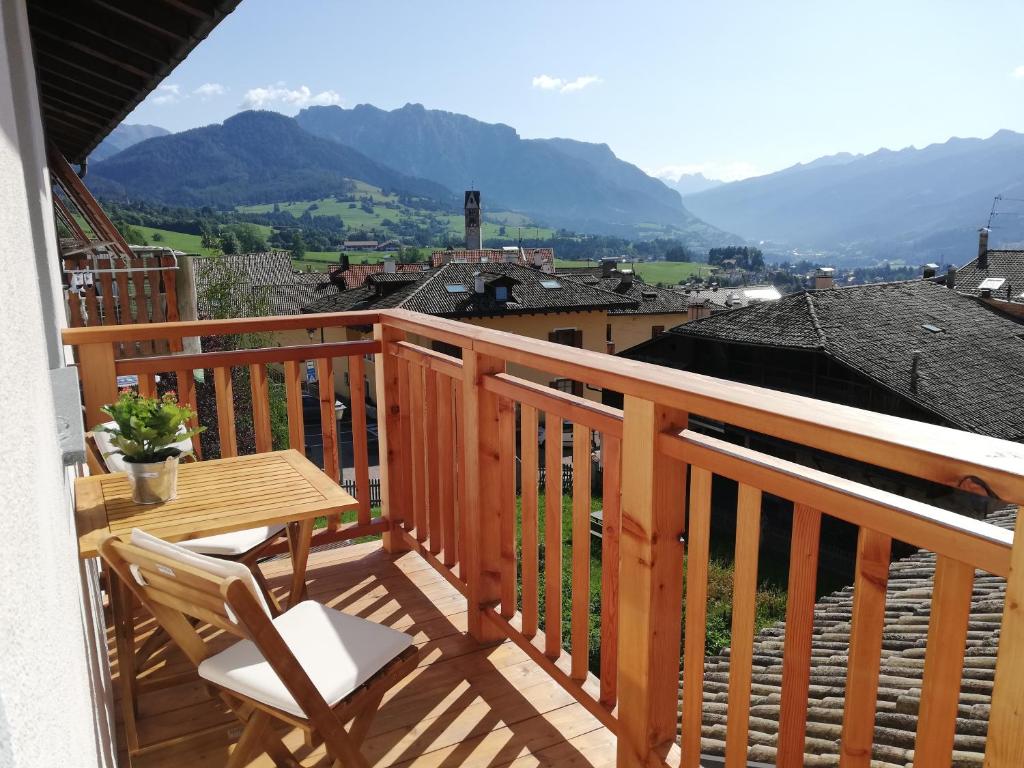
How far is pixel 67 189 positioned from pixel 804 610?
983cm

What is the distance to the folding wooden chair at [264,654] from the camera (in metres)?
1.66

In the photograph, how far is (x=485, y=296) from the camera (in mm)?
30422

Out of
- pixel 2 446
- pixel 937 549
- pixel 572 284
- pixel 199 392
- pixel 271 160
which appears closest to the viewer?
pixel 2 446

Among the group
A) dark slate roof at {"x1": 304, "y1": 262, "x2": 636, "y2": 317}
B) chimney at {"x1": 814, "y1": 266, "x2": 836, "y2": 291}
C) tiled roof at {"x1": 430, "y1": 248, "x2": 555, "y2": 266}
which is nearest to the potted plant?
dark slate roof at {"x1": 304, "y1": 262, "x2": 636, "y2": 317}

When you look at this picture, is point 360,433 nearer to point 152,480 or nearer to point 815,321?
point 152,480

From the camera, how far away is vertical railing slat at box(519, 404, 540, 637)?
2.34 meters

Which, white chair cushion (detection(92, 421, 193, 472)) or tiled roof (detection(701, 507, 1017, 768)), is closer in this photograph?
white chair cushion (detection(92, 421, 193, 472))

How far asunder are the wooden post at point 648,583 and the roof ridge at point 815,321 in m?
19.5

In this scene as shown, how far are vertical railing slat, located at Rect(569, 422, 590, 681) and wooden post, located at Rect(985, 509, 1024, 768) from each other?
43.8 inches

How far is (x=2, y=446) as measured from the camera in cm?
54

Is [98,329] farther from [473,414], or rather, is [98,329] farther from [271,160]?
[271,160]

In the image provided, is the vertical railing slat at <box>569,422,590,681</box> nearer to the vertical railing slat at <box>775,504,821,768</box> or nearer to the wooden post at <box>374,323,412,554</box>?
the vertical railing slat at <box>775,504,821,768</box>

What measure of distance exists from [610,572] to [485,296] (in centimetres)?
2866

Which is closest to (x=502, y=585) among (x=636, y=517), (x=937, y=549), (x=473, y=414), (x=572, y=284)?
(x=473, y=414)
